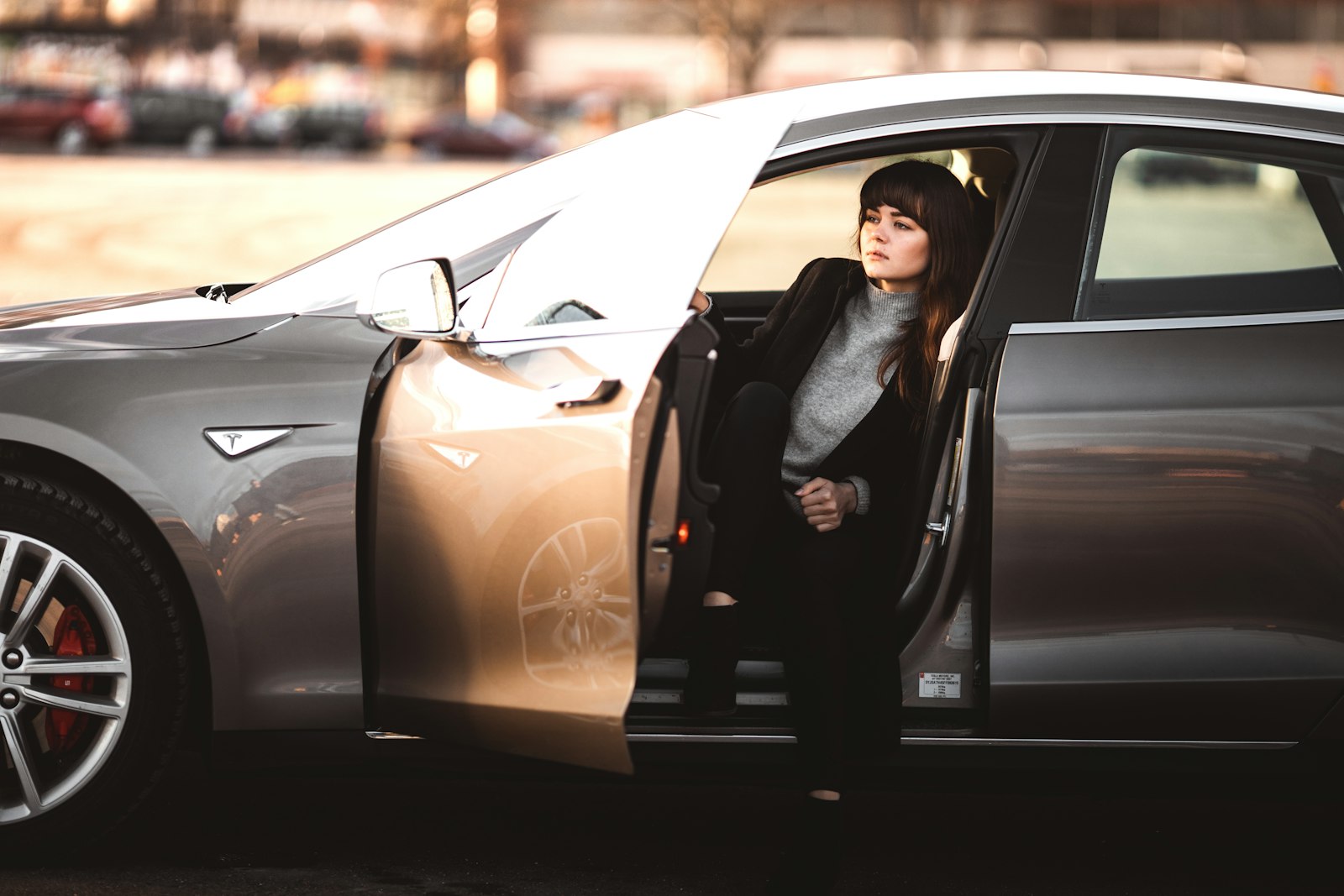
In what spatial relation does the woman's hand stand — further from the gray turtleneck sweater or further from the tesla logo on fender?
the tesla logo on fender

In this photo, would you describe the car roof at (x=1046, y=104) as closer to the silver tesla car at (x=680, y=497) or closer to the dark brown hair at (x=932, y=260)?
the silver tesla car at (x=680, y=497)

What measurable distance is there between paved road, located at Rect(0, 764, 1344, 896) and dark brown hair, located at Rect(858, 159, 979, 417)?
840 millimetres

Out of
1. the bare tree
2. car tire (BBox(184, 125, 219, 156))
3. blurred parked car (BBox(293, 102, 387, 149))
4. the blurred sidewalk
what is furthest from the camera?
the bare tree

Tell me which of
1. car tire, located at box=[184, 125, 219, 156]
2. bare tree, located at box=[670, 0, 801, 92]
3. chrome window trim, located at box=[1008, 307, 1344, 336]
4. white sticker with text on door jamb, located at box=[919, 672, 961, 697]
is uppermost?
bare tree, located at box=[670, 0, 801, 92]

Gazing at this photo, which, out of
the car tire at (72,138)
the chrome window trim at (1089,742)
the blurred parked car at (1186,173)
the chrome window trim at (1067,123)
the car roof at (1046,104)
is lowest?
the chrome window trim at (1089,742)

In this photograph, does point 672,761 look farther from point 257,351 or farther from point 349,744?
point 257,351

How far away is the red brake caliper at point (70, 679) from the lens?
9.61ft

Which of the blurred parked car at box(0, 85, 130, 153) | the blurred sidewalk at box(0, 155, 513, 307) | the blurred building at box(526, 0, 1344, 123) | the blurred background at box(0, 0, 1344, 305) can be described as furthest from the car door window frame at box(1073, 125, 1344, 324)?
the blurred building at box(526, 0, 1344, 123)

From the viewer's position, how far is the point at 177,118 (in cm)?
3891

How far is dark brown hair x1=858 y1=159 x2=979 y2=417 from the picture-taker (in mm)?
3201

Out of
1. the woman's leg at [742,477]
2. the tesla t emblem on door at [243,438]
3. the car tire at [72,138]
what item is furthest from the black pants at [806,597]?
the car tire at [72,138]

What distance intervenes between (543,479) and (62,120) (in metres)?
36.7

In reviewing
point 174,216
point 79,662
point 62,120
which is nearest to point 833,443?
point 79,662

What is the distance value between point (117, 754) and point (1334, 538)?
237cm
